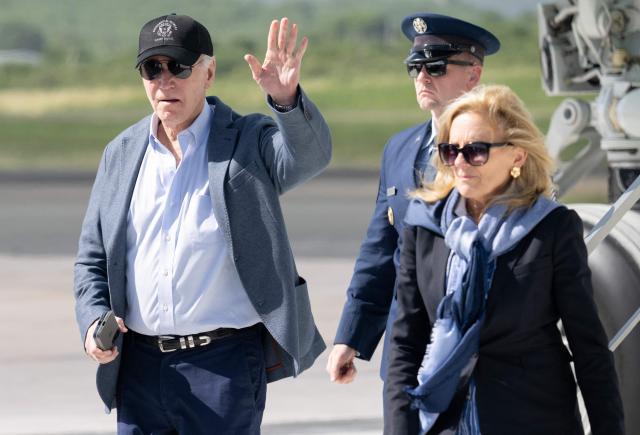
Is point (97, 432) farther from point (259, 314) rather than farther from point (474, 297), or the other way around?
point (474, 297)

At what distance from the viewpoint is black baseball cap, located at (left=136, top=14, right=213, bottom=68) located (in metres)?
3.85

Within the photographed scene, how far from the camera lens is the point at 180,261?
388 cm

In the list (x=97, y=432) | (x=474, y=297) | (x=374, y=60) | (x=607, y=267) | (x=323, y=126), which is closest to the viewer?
(x=474, y=297)

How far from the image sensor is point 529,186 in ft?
10.6

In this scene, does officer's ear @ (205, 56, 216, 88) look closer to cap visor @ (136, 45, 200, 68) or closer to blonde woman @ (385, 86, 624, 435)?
cap visor @ (136, 45, 200, 68)

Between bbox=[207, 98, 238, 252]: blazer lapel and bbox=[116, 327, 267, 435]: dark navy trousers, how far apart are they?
0.30 meters

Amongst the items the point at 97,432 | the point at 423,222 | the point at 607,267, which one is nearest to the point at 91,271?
the point at 423,222

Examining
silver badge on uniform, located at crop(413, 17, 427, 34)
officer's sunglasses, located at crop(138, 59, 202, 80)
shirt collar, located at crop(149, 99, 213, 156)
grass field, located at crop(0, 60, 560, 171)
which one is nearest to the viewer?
officer's sunglasses, located at crop(138, 59, 202, 80)

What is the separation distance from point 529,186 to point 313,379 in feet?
15.7

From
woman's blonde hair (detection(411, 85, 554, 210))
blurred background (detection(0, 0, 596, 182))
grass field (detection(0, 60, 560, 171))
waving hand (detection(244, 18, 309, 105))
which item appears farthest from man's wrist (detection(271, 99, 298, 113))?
grass field (detection(0, 60, 560, 171))

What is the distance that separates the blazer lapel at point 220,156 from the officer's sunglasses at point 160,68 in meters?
0.21

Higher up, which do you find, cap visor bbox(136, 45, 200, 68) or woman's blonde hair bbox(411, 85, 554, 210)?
cap visor bbox(136, 45, 200, 68)

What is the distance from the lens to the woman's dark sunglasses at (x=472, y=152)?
125 inches

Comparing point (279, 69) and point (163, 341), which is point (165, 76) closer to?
point (279, 69)
